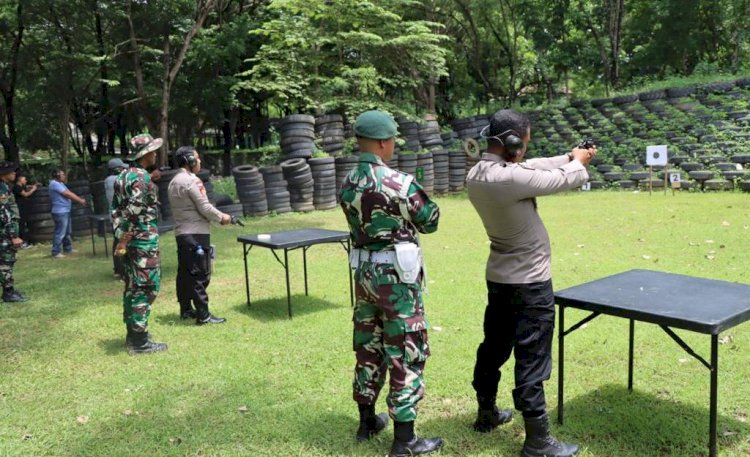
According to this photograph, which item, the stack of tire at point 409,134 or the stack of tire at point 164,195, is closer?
the stack of tire at point 164,195

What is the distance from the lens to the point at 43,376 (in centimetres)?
496

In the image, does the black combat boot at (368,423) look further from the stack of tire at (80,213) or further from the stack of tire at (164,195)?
the stack of tire at (80,213)

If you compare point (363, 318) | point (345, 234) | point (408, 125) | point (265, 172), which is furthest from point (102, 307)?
point (408, 125)

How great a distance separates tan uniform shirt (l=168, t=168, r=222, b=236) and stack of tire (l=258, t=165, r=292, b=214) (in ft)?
27.6

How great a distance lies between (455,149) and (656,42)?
10809mm

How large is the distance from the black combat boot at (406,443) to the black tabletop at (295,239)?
303 cm

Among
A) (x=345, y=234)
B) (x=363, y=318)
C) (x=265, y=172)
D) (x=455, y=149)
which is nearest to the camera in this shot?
(x=363, y=318)

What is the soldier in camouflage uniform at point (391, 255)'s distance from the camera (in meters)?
3.25

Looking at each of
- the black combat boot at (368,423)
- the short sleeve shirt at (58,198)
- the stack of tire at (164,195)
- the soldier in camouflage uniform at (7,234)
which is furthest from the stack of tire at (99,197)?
the black combat boot at (368,423)

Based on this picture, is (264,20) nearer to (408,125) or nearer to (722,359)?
(408,125)

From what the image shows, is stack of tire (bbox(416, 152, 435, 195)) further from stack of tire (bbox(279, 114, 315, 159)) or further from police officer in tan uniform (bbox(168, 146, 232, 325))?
police officer in tan uniform (bbox(168, 146, 232, 325))

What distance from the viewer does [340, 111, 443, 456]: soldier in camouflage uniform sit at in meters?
3.25

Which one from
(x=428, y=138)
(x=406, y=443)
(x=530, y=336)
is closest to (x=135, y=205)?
(x=406, y=443)

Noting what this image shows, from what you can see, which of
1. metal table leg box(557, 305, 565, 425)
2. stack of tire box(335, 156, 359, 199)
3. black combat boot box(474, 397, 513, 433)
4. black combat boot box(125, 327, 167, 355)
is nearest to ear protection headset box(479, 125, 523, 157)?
metal table leg box(557, 305, 565, 425)
